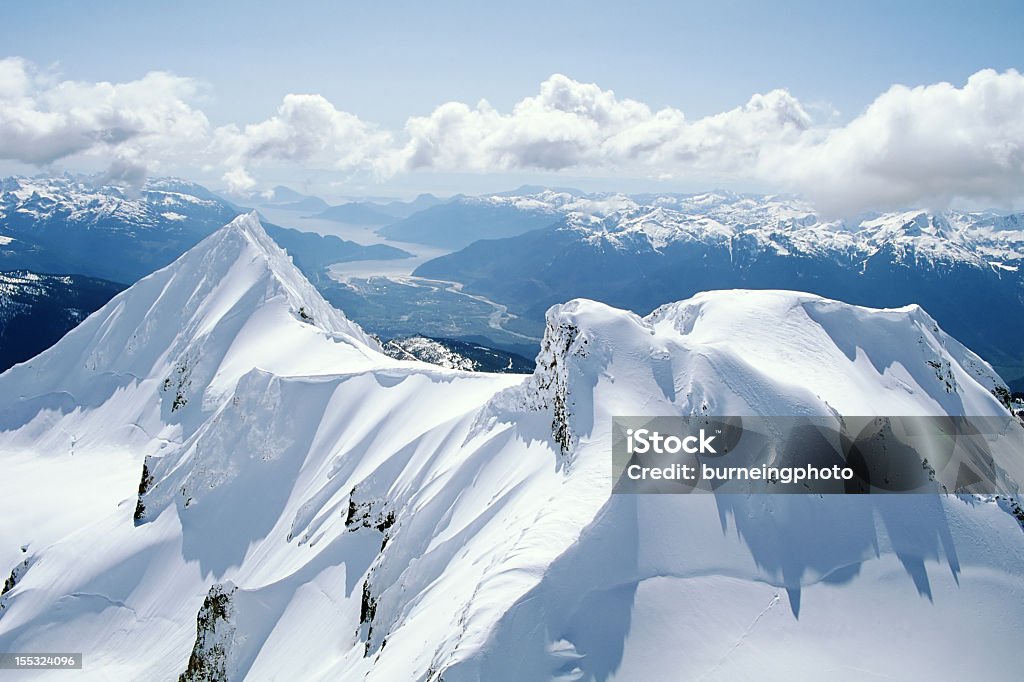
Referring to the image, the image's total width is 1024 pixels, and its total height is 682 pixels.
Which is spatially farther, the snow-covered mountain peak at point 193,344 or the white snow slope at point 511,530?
the snow-covered mountain peak at point 193,344

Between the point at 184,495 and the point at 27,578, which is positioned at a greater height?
the point at 184,495

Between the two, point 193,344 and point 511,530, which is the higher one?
point 511,530

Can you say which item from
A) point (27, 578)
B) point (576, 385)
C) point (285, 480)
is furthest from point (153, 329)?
point (576, 385)

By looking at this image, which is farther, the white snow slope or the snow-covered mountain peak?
the snow-covered mountain peak

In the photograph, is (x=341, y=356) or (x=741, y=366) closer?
(x=741, y=366)

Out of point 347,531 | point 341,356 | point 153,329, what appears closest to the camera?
point 347,531

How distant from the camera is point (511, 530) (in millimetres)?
40688

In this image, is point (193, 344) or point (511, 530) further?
point (193, 344)

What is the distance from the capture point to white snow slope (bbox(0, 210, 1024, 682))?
106 feet

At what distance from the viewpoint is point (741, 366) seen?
158ft

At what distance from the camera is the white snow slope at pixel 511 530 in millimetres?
32344

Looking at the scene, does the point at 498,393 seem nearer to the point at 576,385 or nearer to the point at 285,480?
the point at 576,385

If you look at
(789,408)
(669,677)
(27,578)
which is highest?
(789,408)

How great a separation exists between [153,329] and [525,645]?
12609cm
